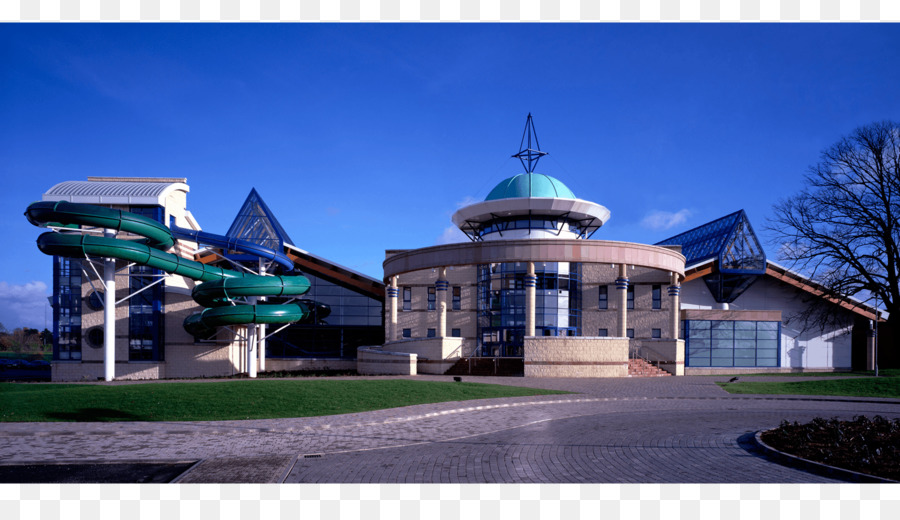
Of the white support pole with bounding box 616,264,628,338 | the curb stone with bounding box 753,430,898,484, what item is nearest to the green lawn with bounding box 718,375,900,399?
the white support pole with bounding box 616,264,628,338

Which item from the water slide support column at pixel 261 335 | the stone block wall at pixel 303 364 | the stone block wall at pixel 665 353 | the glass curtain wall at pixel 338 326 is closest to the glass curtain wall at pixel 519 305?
the stone block wall at pixel 665 353

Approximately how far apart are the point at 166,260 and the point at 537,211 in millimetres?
21214

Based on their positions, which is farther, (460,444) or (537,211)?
(537,211)

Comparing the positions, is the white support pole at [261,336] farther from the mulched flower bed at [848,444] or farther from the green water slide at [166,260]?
the mulched flower bed at [848,444]

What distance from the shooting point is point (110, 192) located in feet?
119

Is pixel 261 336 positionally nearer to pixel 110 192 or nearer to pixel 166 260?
pixel 166 260

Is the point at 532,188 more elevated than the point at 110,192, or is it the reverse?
the point at 532,188

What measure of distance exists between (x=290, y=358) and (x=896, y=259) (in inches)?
1483

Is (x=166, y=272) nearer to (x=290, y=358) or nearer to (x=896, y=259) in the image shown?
(x=290, y=358)

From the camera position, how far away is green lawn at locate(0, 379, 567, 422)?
16250 millimetres

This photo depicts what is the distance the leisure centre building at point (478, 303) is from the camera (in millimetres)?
33281

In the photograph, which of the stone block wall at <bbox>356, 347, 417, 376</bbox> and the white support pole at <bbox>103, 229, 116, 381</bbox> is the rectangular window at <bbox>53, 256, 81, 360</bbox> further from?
the stone block wall at <bbox>356, 347, 417, 376</bbox>

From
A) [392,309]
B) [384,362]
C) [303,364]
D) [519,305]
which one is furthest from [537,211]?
[303,364]

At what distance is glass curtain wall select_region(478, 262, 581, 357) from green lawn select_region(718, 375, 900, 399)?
12.2 m
